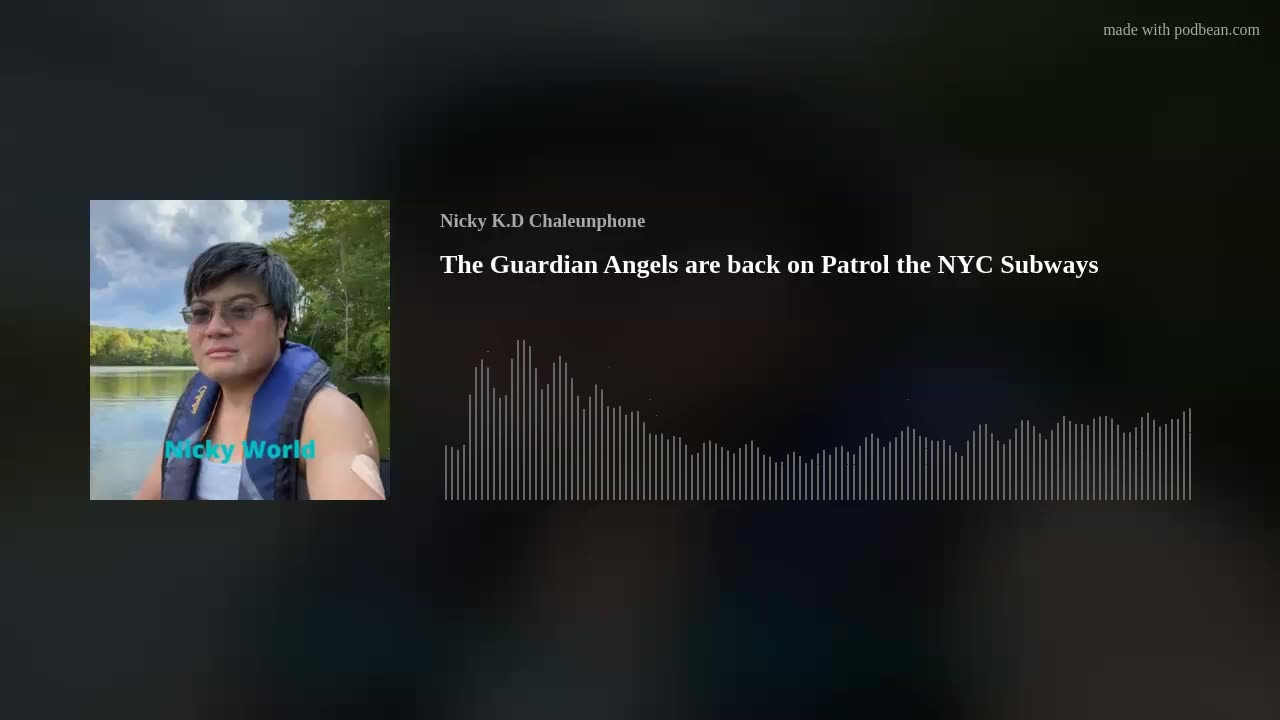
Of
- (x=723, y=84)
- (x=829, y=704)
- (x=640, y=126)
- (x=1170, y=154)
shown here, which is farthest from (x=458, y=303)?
(x=1170, y=154)

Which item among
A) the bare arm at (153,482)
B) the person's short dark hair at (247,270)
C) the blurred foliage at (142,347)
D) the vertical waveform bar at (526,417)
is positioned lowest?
the bare arm at (153,482)

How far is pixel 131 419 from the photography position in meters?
2.94

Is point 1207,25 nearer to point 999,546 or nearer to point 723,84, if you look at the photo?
point 723,84

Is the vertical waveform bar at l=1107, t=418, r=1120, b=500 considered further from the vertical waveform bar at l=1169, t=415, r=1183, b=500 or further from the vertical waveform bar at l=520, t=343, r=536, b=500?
the vertical waveform bar at l=520, t=343, r=536, b=500

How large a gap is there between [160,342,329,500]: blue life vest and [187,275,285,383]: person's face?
0.16ft

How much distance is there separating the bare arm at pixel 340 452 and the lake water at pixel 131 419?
0.04m

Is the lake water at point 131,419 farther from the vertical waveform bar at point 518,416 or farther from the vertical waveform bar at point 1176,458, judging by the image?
the vertical waveform bar at point 1176,458

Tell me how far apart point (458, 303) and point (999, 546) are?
208 cm

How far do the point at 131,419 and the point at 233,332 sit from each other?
1.55ft

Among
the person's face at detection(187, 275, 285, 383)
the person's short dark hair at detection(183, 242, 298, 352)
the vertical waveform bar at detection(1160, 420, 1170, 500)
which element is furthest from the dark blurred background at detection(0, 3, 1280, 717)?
the person's face at detection(187, 275, 285, 383)

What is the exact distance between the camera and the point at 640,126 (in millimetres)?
2928

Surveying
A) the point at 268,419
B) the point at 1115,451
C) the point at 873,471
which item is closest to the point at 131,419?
the point at 268,419

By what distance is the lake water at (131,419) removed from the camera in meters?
2.92

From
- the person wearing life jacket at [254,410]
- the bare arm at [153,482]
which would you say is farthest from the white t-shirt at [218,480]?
the bare arm at [153,482]
